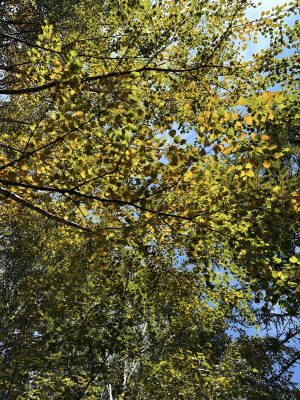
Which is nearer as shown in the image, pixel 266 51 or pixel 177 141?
pixel 177 141

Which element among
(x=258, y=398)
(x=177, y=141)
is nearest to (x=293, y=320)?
(x=258, y=398)

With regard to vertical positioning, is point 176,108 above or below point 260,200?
above

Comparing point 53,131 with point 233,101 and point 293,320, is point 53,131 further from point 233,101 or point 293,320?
point 293,320

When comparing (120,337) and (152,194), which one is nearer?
(152,194)

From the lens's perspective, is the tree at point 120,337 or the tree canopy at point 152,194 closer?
the tree canopy at point 152,194

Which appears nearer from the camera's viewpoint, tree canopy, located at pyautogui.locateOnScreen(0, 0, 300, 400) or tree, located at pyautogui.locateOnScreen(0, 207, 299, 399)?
tree canopy, located at pyautogui.locateOnScreen(0, 0, 300, 400)

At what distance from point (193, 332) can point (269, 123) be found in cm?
689

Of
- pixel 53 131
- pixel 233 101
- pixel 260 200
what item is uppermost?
pixel 233 101

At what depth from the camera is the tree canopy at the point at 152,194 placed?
7.47 feet

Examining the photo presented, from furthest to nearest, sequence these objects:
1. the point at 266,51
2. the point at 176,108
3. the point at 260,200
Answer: the point at 176,108 → the point at 266,51 → the point at 260,200

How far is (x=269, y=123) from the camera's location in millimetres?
5469

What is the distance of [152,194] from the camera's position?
217cm

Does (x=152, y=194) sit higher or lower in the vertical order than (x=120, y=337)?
higher

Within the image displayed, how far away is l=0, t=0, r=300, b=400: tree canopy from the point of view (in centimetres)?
228
